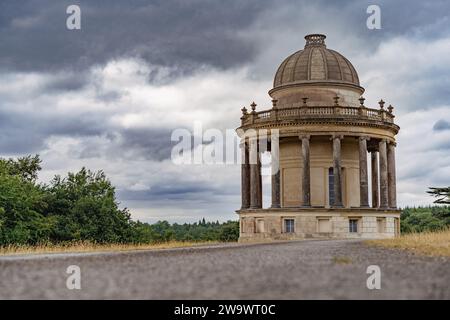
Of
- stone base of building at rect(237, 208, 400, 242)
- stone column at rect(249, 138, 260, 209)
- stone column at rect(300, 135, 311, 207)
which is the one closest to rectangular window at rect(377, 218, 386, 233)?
stone base of building at rect(237, 208, 400, 242)

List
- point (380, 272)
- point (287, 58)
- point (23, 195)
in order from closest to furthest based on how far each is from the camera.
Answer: point (380, 272)
point (23, 195)
point (287, 58)

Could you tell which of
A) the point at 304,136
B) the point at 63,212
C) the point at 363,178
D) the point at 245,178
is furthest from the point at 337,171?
the point at 63,212

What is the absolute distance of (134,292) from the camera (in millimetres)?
9680

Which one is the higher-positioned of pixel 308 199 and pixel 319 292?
pixel 308 199

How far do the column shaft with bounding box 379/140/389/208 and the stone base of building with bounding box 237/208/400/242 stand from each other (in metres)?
0.94

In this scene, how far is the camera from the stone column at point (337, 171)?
43344mm

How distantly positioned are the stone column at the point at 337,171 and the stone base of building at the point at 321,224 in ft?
2.96

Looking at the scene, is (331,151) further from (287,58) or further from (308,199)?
(287,58)

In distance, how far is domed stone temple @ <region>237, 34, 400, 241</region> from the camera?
43.2 m

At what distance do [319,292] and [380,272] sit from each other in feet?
10.6

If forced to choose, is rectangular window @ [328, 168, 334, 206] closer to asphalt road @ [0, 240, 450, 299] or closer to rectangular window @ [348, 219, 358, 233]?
rectangular window @ [348, 219, 358, 233]

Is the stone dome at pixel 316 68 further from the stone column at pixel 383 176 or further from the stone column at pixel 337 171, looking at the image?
the stone column at pixel 383 176
